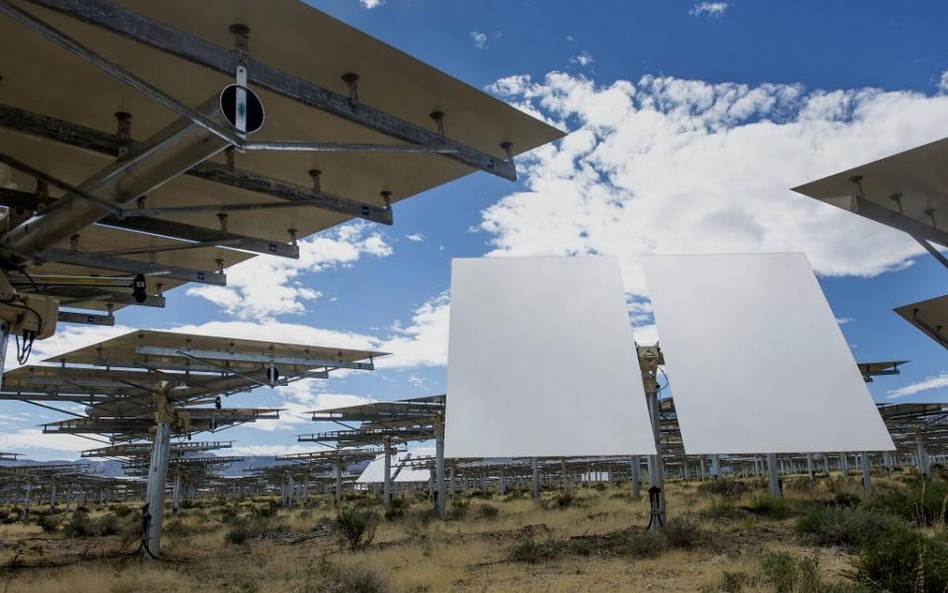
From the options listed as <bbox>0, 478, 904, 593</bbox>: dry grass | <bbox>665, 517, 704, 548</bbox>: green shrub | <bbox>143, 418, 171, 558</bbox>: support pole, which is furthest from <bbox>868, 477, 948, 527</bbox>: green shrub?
<bbox>143, 418, 171, 558</bbox>: support pole

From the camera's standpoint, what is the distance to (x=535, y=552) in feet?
39.6

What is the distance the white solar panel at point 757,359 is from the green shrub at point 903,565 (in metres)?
1.17

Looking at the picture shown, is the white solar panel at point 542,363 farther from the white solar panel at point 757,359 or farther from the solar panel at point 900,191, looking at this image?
the solar panel at point 900,191

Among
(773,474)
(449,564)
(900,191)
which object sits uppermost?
(900,191)

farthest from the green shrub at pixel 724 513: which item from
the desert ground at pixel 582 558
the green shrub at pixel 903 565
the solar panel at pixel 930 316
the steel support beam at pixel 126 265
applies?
the steel support beam at pixel 126 265

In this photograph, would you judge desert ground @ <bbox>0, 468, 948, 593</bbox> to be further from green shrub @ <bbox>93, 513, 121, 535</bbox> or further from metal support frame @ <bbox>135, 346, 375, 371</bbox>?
green shrub @ <bbox>93, 513, 121, 535</bbox>

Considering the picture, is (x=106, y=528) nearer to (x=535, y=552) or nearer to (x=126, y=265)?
(x=535, y=552)

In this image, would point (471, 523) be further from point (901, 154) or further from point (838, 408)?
point (901, 154)

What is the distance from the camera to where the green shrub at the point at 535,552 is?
12.0 metres

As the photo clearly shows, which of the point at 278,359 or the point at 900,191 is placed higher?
the point at 900,191

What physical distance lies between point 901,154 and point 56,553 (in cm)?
2547

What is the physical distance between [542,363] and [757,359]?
315cm

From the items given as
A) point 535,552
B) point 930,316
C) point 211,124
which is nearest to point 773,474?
point 930,316

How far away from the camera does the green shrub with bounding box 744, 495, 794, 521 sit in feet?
56.0
